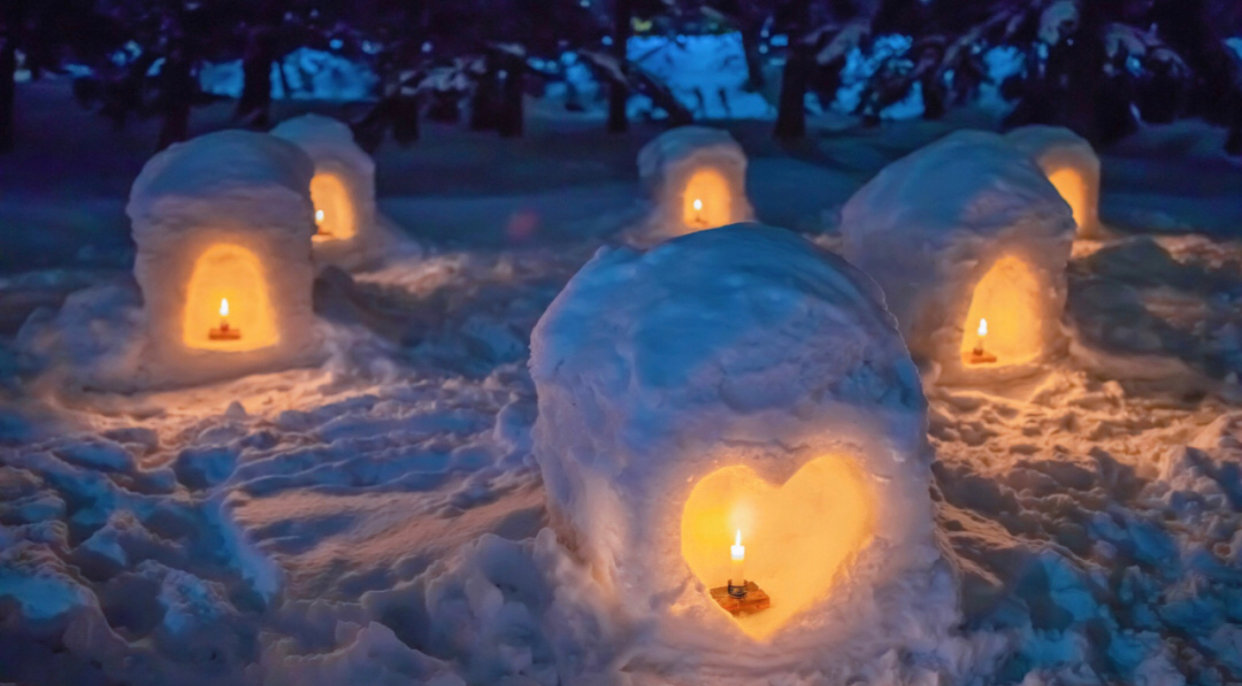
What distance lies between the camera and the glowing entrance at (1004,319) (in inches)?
285

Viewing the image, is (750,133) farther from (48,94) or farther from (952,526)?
(952,526)

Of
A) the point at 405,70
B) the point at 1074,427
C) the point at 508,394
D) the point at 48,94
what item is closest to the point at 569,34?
the point at 405,70

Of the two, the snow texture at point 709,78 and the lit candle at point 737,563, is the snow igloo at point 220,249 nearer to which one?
the lit candle at point 737,563

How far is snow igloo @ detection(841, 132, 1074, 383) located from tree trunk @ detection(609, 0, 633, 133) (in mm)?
10872

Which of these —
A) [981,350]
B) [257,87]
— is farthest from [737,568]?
[257,87]

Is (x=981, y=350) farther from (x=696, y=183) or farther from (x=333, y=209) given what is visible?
(x=333, y=209)

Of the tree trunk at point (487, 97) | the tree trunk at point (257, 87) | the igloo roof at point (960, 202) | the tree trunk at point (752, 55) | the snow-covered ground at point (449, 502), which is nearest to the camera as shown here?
the snow-covered ground at point (449, 502)

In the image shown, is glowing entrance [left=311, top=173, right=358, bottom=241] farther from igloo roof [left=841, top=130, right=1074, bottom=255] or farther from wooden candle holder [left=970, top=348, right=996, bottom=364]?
wooden candle holder [left=970, top=348, right=996, bottom=364]

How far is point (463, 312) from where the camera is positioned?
29.3 feet

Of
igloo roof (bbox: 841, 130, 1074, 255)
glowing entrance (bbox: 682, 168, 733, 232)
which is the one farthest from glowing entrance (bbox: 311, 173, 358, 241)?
igloo roof (bbox: 841, 130, 1074, 255)

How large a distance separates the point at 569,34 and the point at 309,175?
10274mm

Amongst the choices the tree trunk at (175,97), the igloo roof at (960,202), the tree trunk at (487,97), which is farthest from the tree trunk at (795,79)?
the igloo roof at (960,202)

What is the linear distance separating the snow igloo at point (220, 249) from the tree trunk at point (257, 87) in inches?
371

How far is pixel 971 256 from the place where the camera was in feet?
22.6
